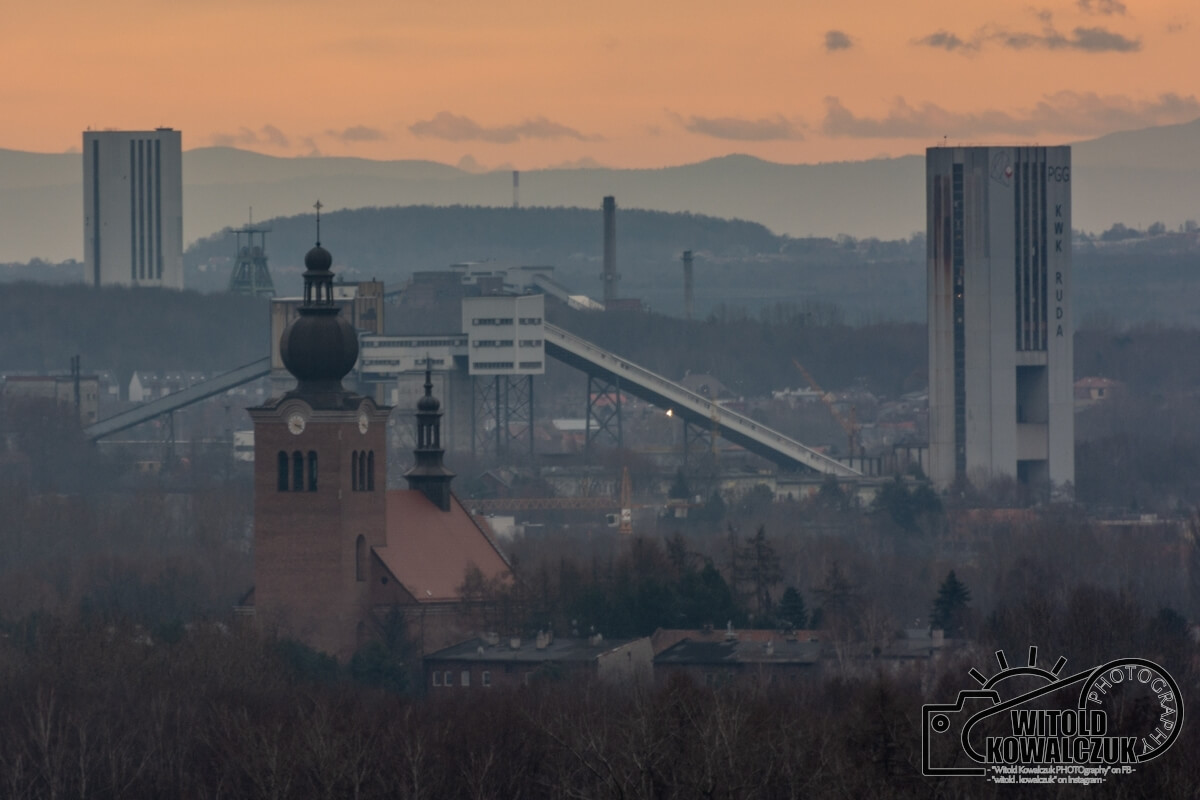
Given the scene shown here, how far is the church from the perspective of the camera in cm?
9650

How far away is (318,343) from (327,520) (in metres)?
4.15

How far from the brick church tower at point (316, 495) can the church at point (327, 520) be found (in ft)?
0.08

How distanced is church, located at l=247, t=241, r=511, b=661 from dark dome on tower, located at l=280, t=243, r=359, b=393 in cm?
2

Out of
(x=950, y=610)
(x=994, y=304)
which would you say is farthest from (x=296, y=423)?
(x=994, y=304)

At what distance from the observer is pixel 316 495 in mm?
97062

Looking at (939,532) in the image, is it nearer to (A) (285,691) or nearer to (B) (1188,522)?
(B) (1188,522)

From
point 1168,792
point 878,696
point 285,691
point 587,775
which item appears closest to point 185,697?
point 285,691

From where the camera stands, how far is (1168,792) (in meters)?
56.7

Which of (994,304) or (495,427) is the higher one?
(994,304)

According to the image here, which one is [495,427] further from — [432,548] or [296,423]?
[296,423]

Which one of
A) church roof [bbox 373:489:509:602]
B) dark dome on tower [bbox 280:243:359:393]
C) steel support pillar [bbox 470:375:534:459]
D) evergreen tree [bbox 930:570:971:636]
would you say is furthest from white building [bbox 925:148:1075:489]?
dark dome on tower [bbox 280:243:359:393]

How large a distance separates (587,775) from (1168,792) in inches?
536

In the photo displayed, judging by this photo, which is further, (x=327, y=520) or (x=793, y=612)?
(x=793, y=612)

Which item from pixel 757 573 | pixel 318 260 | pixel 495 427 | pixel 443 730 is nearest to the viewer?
pixel 443 730
